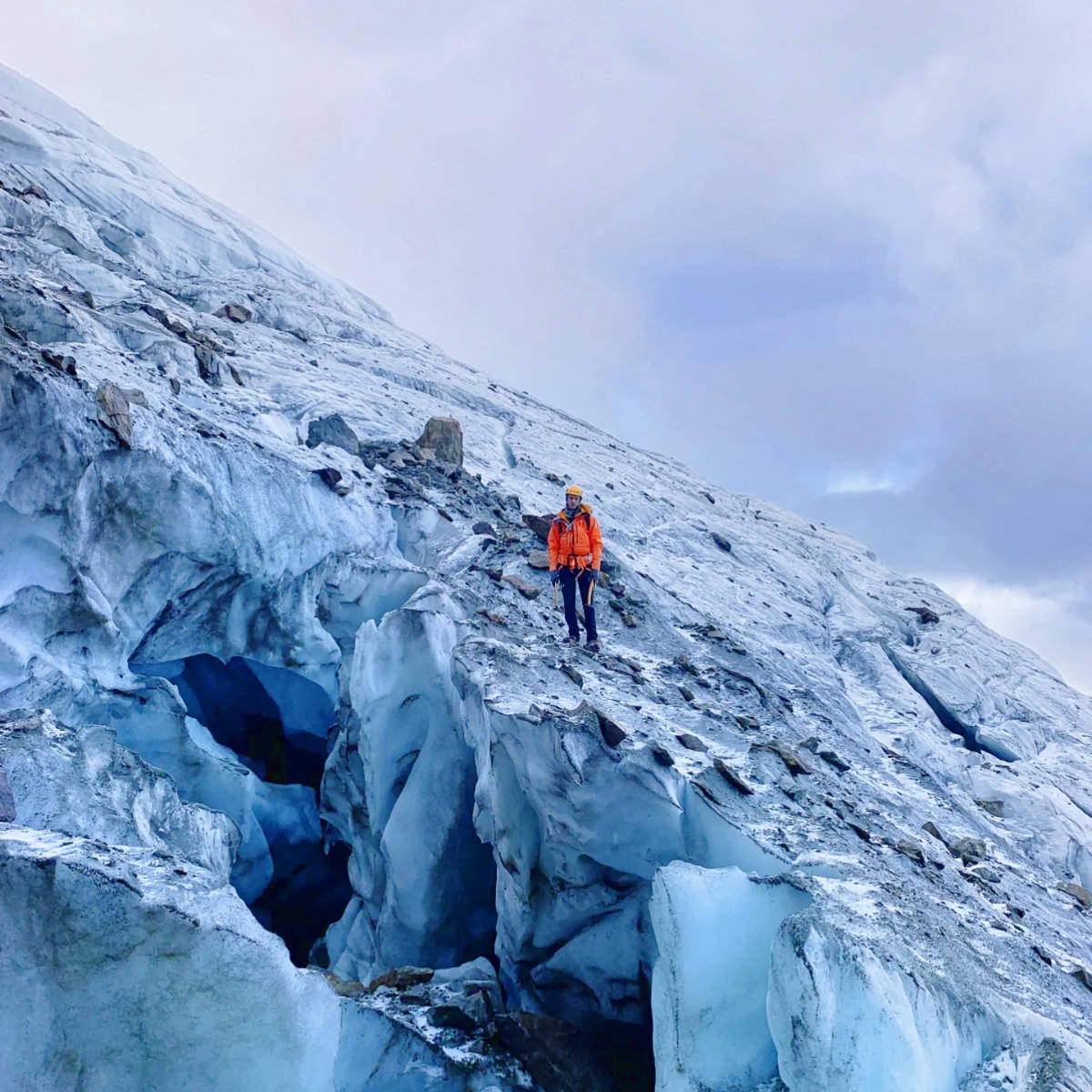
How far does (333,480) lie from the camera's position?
1062 cm

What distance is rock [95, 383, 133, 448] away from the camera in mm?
8625

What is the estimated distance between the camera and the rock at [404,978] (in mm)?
6816

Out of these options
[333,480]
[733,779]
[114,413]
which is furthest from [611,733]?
[114,413]

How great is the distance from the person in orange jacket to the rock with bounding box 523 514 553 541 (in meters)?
1.88

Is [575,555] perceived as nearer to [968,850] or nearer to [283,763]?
[968,850]

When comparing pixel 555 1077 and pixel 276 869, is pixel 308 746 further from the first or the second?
pixel 555 1077

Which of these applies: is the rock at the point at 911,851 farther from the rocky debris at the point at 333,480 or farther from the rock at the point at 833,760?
the rocky debris at the point at 333,480

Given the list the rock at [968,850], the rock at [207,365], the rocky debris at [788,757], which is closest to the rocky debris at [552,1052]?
the rocky debris at [788,757]

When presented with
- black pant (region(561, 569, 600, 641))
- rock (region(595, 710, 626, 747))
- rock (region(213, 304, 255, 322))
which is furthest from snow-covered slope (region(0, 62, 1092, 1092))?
rock (region(213, 304, 255, 322))

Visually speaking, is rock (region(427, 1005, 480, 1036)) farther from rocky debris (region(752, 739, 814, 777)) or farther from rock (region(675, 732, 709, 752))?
rocky debris (region(752, 739, 814, 777))

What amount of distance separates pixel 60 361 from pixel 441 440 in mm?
5754

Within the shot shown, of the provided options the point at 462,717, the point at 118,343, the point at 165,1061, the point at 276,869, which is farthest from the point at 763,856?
the point at 118,343

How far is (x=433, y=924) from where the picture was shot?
8180mm

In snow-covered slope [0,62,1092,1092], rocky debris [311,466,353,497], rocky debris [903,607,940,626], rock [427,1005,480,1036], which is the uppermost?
rocky debris [903,607,940,626]
